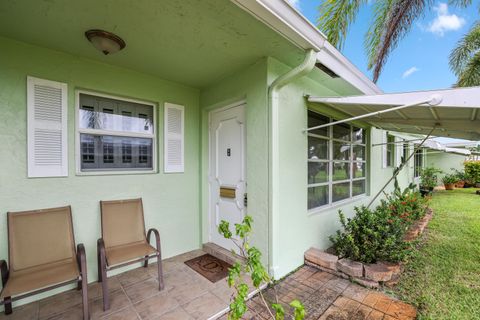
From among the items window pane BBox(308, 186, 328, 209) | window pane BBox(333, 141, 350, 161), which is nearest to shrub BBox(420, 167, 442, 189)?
window pane BBox(333, 141, 350, 161)

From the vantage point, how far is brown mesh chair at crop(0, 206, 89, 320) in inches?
77.5

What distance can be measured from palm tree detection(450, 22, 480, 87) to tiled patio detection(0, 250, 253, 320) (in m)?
10.2

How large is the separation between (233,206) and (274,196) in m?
0.90

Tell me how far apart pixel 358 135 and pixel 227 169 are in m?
3.45

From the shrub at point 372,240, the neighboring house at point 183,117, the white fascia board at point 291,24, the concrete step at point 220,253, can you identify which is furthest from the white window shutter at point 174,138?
the shrub at point 372,240

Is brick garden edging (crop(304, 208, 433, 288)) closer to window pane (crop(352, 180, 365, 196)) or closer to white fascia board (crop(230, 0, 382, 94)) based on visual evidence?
window pane (crop(352, 180, 365, 196))

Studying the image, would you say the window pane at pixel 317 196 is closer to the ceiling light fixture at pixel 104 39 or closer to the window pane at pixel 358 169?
the window pane at pixel 358 169

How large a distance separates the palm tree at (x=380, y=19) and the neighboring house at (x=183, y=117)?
1957 mm

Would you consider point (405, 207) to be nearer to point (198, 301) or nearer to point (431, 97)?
point (431, 97)

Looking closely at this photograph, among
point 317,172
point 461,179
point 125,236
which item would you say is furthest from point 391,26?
point 461,179

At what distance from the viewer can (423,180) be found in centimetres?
1002

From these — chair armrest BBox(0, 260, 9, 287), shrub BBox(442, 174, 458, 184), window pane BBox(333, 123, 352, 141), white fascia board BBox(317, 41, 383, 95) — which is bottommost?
shrub BBox(442, 174, 458, 184)

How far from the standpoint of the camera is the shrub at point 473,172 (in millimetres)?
12000

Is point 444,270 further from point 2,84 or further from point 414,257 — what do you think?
point 2,84
